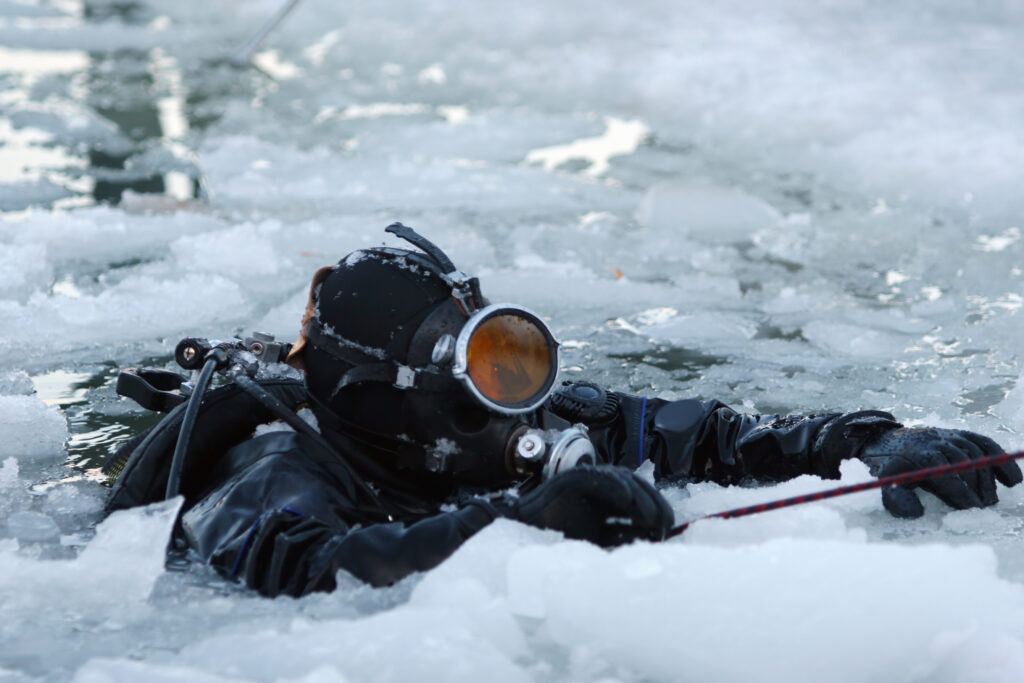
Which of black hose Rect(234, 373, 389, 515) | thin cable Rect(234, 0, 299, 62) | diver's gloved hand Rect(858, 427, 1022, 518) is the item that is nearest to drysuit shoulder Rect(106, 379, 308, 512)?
black hose Rect(234, 373, 389, 515)

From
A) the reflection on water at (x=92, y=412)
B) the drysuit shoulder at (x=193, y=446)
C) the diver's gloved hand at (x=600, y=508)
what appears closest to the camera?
the diver's gloved hand at (x=600, y=508)

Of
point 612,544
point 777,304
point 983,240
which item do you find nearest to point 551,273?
point 777,304

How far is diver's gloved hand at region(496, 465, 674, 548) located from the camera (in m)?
1.97

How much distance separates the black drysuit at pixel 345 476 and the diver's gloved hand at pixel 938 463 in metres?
0.10

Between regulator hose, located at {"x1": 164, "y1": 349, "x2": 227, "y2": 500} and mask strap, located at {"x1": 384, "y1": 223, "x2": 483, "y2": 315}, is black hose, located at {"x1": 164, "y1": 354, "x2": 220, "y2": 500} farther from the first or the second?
mask strap, located at {"x1": 384, "y1": 223, "x2": 483, "y2": 315}

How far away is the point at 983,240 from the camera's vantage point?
4969 mm

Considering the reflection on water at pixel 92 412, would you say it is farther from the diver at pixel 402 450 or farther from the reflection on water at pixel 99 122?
the reflection on water at pixel 99 122

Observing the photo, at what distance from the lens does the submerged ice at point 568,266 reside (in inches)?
69.9

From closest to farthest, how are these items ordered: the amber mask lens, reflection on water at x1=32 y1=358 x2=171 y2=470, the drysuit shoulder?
1. the amber mask lens
2. the drysuit shoulder
3. reflection on water at x1=32 y1=358 x2=171 y2=470

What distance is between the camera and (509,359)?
7.57 feet

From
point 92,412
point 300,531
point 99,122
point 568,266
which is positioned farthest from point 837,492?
point 99,122

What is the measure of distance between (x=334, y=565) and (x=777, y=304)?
8.95 feet

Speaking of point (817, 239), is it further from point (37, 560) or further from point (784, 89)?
point (37, 560)

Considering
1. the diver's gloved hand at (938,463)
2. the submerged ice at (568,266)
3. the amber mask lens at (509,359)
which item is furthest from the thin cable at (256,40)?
the diver's gloved hand at (938,463)
